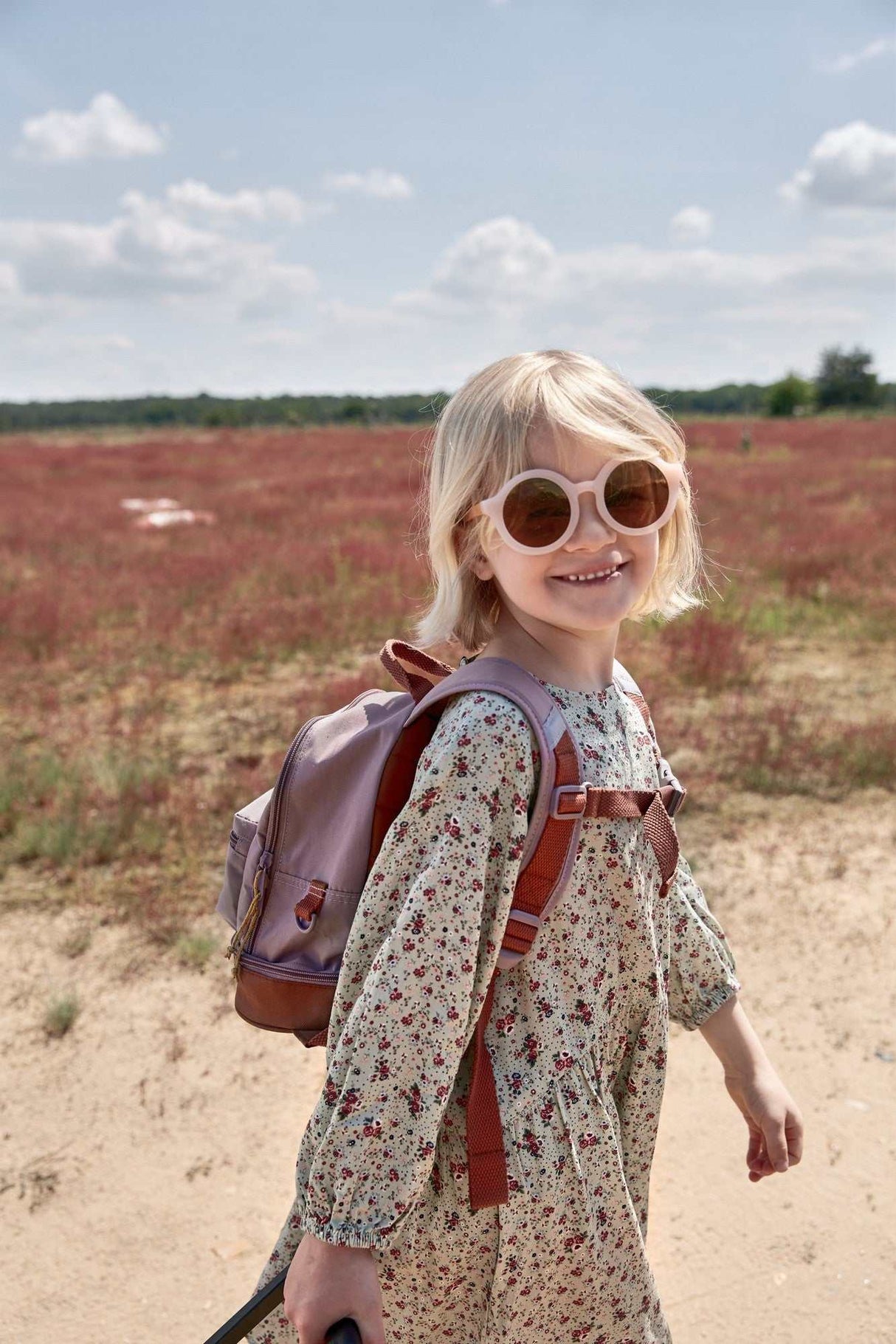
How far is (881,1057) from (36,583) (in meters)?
7.80

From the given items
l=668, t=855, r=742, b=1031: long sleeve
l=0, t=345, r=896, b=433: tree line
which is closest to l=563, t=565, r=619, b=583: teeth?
l=668, t=855, r=742, b=1031: long sleeve

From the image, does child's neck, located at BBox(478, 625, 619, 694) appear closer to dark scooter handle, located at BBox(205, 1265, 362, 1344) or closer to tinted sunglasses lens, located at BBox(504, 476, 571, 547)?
tinted sunglasses lens, located at BBox(504, 476, 571, 547)

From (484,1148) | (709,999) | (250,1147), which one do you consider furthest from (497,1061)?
(250,1147)

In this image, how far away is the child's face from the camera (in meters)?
1.17

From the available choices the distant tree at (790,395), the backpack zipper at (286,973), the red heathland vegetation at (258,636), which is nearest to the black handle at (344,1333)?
the backpack zipper at (286,973)

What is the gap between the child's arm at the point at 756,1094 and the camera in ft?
4.69

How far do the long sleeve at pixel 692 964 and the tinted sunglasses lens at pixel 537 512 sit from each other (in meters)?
0.55

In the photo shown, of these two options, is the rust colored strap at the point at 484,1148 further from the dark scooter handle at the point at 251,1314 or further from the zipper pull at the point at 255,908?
the zipper pull at the point at 255,908

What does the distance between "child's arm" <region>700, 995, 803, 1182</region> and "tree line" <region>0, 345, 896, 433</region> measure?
167 feet

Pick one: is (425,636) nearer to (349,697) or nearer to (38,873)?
(38,873)

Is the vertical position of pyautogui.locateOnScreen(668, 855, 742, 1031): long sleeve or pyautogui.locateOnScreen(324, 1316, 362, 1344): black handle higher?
pyautogui.locateOnScreen(668, 855, 742, 1031): long sleeve

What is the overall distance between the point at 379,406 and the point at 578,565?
67.5m

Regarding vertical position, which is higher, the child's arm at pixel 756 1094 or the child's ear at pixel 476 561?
the child's ear at pixel 476 561

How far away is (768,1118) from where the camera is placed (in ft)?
4.67
